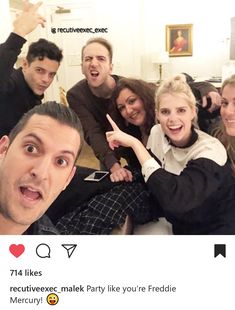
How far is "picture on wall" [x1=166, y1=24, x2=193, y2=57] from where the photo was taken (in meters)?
0.88

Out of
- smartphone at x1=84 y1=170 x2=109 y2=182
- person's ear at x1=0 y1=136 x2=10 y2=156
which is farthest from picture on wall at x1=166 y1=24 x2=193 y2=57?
person's ear at x1=0 y1=136 x2=10 y2=156

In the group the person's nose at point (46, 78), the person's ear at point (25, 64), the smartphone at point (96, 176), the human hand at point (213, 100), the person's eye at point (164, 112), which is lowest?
the smartphone at point (96, 176)

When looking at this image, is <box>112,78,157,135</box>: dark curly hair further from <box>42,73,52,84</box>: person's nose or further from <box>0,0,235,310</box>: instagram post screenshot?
<box>42,73,52,84</box>: person's nose

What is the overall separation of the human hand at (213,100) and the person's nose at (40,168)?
1.20 feet

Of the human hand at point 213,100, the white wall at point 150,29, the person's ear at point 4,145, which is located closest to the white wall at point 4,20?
the white wall at point 150,29

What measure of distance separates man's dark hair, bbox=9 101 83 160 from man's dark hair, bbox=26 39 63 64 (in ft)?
0.34

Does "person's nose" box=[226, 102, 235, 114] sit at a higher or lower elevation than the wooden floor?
higher

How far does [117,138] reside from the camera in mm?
882
